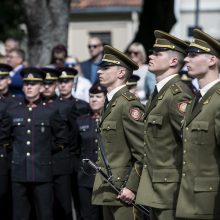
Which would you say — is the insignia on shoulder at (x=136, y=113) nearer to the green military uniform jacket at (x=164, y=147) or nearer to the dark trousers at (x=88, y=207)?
the green military uniform jacket at (x=164, y=147)

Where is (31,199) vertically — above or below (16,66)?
below

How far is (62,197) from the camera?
1029 centimetres

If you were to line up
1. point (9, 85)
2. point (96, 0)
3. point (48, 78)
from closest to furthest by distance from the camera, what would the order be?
point (48, 78), point (9, 85), point (96, 0)

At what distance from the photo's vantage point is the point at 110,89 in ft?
25.5

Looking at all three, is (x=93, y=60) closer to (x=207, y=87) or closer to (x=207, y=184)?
(x=207, y=87)

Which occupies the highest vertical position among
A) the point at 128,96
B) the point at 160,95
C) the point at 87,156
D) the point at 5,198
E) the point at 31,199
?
the point at 160,95

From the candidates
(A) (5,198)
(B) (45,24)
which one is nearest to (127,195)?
(A) (5,198)

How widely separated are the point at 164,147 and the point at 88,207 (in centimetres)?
303

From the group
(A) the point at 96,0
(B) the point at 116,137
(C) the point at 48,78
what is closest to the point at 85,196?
(C) the point at 48,78

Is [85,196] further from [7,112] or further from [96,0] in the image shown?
[96,0]

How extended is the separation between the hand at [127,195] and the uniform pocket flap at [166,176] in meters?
0.41

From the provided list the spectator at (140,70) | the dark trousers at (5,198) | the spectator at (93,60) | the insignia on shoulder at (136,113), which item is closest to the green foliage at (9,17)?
the spectator at (93,60)

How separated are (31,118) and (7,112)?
14.1 inches

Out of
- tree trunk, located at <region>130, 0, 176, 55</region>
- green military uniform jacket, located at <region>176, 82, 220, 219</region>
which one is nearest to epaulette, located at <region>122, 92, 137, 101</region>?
green military uniform jacket, located at <region>176, 82, 220, 219</region>
